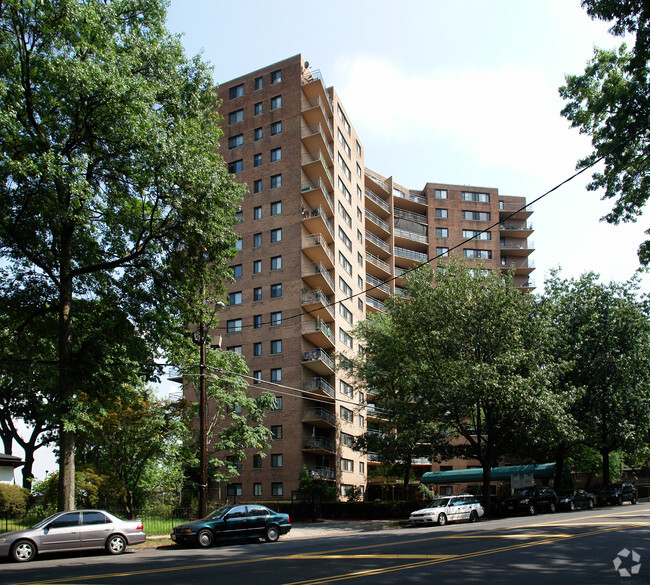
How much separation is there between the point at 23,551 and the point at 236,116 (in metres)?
46.5

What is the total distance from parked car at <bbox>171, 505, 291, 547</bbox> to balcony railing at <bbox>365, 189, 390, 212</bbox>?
52090mm

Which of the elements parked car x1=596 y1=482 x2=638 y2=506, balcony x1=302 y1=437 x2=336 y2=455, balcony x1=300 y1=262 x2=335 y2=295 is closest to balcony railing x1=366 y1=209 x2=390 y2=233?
balcony x1=300 y1=262 x2=335 y2=295

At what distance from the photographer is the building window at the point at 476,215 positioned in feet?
273

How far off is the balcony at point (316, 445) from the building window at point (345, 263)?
1752 centimetres

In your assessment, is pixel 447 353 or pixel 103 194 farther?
pixel 447 353

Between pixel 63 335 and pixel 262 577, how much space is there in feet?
42.0

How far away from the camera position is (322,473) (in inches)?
1799

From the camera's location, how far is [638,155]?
2005 cm

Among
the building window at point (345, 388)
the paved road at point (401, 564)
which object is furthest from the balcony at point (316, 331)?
the paved road at point (401, 564)

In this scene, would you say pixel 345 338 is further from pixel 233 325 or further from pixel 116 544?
pixel 116 544

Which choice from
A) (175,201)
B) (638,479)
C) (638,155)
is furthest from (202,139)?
(638,479)

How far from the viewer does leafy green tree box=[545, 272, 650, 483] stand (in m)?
38.6

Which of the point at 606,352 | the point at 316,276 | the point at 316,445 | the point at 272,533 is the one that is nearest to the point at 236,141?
the point at 316,276

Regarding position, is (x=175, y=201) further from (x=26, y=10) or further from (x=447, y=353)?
(x=447, y=353)
